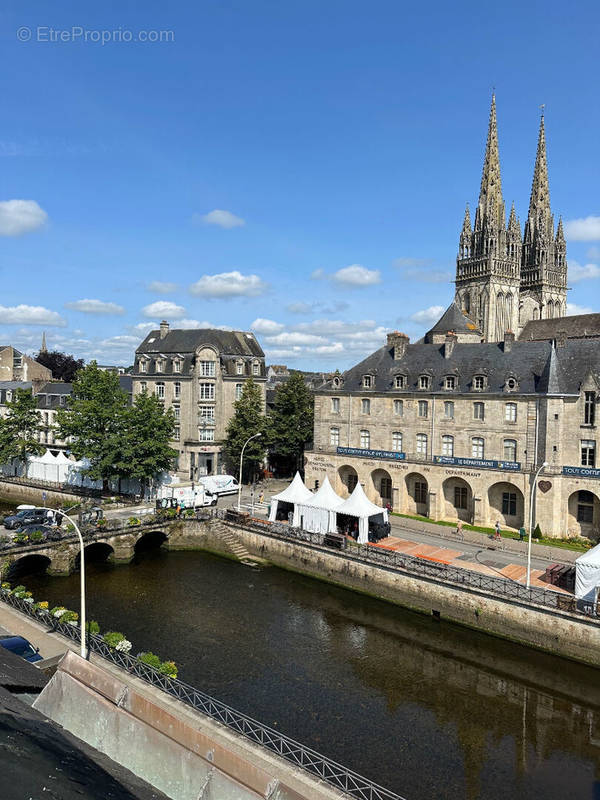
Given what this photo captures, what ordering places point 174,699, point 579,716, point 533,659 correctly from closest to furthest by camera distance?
Result: point 174,699 < point 579,716 < point 533,659

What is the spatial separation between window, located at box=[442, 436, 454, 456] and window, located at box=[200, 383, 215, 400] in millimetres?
27182

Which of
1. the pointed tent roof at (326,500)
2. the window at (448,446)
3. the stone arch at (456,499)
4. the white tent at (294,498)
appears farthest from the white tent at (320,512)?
the window at (448,446)

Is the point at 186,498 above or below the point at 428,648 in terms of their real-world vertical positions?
above

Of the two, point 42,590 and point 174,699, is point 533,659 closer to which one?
point 174,699

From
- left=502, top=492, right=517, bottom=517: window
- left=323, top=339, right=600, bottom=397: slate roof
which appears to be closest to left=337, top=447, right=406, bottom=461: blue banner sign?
left=323, top=339, right=600, bottom=397: slate roof

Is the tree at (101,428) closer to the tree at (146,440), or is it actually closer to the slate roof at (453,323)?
the tree at (146,440)

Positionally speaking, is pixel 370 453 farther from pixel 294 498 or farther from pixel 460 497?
pixel 294 498

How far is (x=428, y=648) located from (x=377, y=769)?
423 inches

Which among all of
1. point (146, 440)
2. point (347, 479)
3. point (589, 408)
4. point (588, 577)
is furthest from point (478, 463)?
point (146, 440)

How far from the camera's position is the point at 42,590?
117 ft

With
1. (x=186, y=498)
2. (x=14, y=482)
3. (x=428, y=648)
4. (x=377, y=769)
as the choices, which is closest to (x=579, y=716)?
(x=428, y=648)

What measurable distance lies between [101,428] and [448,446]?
3062 cm

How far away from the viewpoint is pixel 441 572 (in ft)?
111

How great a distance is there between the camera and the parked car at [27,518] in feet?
143
